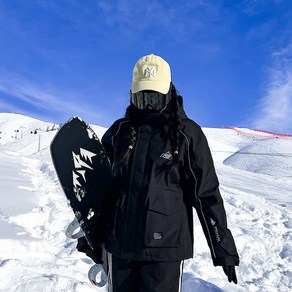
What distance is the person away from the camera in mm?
2154

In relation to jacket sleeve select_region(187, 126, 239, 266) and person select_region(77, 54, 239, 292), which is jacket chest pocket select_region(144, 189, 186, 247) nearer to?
person select_region(77, 54, 239, 292)

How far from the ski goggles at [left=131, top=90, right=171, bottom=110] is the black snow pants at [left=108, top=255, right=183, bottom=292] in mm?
950

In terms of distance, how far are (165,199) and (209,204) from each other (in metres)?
0.27

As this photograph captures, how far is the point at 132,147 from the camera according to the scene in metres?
2.31

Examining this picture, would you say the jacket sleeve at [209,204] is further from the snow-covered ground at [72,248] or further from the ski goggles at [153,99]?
the snow-covered ground at [72,248]

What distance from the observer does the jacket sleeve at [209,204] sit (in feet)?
7.19

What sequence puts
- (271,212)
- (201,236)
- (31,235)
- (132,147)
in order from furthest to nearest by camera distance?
(271,212)
(201,236)
(31,235)
(132,147)

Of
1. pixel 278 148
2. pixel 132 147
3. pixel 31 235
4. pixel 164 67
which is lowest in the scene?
pixel 31 235

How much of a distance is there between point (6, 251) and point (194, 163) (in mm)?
3238

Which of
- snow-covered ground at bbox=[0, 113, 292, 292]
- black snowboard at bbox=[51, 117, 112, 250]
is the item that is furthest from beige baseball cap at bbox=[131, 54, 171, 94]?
snow-covered ground at bbox=[0, 113, 292, 292]

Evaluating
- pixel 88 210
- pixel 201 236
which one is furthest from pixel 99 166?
pixel 201 236

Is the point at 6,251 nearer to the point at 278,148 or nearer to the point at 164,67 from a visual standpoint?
the point at 164,67

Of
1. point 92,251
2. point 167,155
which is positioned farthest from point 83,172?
point 167,155

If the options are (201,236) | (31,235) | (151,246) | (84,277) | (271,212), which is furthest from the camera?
(271,212)
